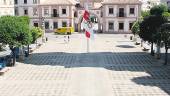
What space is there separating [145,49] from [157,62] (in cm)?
1040

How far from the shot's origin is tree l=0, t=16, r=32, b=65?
3481 centimetres

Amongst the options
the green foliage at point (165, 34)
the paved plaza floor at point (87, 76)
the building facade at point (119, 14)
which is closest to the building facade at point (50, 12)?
the building facade at point (119, 14)

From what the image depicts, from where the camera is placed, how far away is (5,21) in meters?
35.5

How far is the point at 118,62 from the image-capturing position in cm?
3909

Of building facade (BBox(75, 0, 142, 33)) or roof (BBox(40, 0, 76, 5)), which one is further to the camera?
roof (BBox(40, 0, 76, 5))

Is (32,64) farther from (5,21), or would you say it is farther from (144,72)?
(144,72)

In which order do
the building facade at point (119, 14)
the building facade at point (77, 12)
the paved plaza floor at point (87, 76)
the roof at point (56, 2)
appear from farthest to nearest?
the roof at point (56, 2) < the building facade at point (77, 12) < the building facade at point (119, 14) < the paved plaza floor at point (87, 76)

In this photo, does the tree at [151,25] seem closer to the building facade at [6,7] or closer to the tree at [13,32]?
the tree at [13,32]

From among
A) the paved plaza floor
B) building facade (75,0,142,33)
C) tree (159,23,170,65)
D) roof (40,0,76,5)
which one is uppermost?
roof (40,0,76,5)

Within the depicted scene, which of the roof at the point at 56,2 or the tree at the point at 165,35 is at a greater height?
the roof at the point at 56,2

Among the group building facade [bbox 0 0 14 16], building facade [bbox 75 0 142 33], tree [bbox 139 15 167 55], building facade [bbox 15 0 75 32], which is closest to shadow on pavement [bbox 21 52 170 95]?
tree [bbox 139 15 167 55]

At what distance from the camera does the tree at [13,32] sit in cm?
3481

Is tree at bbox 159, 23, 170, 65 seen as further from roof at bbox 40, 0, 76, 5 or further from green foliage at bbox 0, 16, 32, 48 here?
roof at bbox 40, 0, 76, 5

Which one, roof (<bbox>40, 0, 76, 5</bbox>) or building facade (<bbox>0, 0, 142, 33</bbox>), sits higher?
roof (<bbox>40, 0, 76, 5</bbox>)
